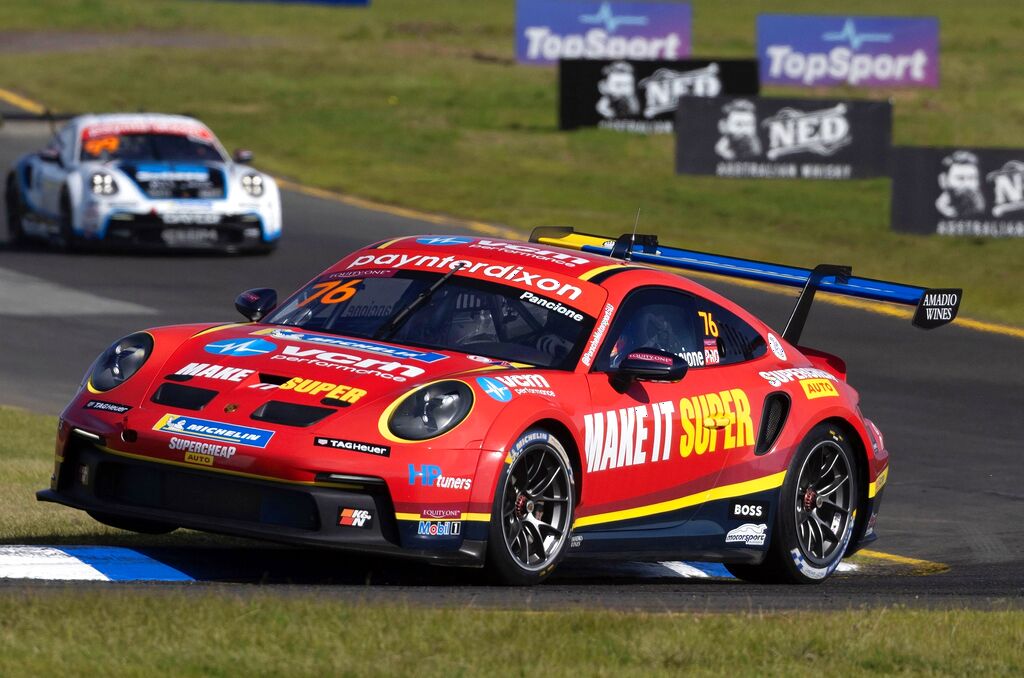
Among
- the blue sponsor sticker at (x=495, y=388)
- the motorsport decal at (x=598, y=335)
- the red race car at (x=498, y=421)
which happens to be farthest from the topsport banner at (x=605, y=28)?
the blue sponsor sticker at (x=495, y=388)

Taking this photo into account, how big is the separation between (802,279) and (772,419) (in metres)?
0.83

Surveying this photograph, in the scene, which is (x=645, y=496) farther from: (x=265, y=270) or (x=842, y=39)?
(x=842, y=39)

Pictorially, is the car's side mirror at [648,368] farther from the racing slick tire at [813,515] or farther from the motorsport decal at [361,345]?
the racing slick tire at [813,515]

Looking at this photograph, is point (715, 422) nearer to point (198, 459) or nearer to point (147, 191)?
point (198, 459)

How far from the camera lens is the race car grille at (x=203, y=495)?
6.87 m

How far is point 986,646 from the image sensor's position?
6.04 metres

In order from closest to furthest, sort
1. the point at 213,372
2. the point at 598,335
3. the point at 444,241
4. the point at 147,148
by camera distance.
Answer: the point at 213,372, the point at 598,335, the point at 444,241, the point at 147,148

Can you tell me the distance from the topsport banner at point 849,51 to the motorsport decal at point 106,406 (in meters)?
31.8

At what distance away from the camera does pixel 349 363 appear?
24.0 feet

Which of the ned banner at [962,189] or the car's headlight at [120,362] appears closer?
the car's headlight at [120,362]

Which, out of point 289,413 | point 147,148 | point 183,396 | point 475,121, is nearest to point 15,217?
point 147,148

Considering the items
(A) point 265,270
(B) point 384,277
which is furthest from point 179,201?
(B) point 384,277

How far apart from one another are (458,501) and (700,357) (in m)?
1.76

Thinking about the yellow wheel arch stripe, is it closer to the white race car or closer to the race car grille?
the race car grille
